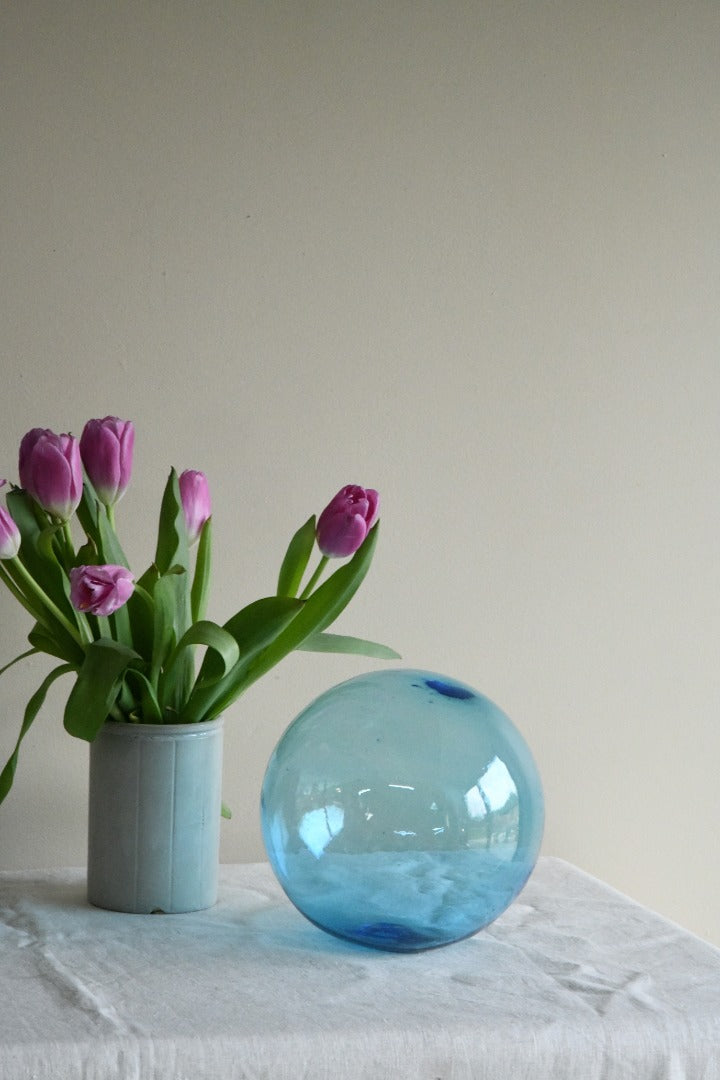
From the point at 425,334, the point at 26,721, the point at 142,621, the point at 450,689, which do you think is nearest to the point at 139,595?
the point at 142,621

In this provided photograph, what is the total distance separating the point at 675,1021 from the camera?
713 millimetres

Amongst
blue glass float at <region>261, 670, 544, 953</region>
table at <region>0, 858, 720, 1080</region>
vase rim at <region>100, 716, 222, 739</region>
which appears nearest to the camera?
table at <region>0, 858, 720, 1080</region>

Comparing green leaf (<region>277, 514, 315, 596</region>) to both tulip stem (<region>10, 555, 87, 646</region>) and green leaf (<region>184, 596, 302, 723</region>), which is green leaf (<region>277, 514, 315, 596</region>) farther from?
tulip stem (<region>10, 555, 87, 646</region>)

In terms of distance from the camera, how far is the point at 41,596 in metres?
0.87

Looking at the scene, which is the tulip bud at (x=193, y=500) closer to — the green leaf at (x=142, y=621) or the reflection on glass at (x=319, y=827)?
the green leaf at (x=142, y=621)

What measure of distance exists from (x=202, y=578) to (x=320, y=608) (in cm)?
10

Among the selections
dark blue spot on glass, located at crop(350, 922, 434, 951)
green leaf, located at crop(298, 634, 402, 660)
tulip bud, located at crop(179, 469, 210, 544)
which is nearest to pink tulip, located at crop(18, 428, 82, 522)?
tulip bud, located at crop(179, 469, 210, 544)

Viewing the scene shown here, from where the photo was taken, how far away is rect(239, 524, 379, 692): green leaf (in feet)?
2.99

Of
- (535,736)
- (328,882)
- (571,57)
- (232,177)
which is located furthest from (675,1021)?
(571,57)

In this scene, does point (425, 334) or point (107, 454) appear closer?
point (107, 454)

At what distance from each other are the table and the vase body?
20 mm

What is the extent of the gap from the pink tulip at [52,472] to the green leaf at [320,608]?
185 mm

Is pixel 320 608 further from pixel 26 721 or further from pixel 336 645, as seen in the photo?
pixel 26 721

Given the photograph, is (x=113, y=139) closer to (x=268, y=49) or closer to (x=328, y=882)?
(x=268, y=49)
